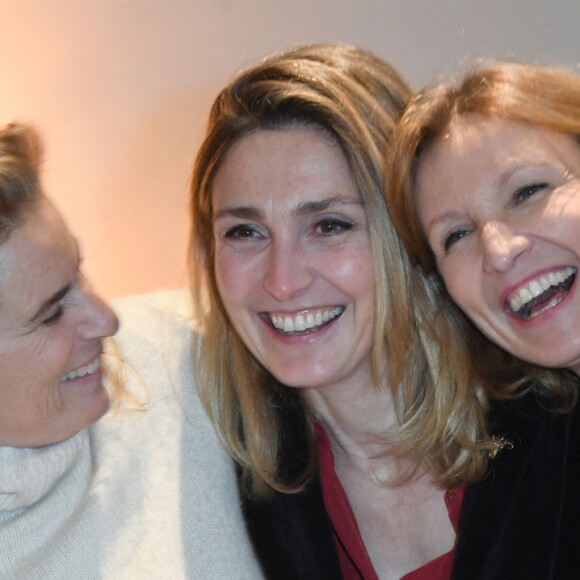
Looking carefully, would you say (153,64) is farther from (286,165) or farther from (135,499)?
(135,499)

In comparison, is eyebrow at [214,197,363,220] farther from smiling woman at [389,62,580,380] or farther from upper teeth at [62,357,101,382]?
upper teeth at [62,357,101,382]

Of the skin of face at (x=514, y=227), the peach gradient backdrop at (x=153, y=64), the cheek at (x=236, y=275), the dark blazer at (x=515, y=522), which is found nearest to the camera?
the skin of face at (x=514, y=227)

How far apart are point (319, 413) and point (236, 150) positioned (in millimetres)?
600

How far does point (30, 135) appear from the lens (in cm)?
163

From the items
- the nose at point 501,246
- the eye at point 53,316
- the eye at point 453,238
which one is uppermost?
the nose at point 501,246

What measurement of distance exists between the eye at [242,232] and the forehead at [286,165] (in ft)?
0.20

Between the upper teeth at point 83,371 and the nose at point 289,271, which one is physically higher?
the nose at point 289,271

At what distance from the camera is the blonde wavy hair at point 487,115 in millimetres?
1440

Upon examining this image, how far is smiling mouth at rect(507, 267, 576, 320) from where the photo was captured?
4.63 feet

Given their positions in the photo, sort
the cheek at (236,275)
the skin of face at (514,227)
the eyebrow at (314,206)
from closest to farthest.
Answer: the skin of face at (514,227)
the eyebrow at (314,206)
the cheek at (236,275)

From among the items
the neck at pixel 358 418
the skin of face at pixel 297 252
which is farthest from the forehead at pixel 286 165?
the neck at pixel 358 418

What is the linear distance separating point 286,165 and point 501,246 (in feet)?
1.45

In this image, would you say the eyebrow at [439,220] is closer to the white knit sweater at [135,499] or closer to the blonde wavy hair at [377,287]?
the blonde wavy hair at [377,287]

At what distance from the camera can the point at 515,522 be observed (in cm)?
152
